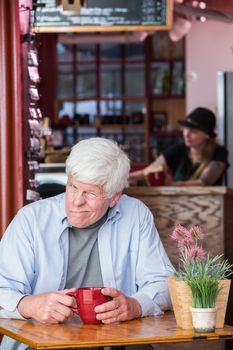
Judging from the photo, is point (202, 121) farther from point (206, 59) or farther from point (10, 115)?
point (206, 59)

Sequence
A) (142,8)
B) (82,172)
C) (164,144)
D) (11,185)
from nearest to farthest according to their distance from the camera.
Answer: (82,172) → (11,185) → (142,8) → (164,144)

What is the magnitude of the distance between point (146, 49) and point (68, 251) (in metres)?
11.0

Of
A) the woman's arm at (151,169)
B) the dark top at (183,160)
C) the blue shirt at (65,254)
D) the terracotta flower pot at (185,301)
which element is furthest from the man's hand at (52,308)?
the dark top at (183,160)

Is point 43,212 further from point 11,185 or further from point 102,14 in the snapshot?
point 102,14

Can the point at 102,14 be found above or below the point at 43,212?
above

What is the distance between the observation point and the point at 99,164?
323 cm

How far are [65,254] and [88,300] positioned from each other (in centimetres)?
43

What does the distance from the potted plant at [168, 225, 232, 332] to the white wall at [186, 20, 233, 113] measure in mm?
10057

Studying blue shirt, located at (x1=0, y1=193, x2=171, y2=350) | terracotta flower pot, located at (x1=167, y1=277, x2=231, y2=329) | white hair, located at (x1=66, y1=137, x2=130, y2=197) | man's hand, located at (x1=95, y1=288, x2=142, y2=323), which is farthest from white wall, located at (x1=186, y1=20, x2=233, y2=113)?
terracotta flower pot, located at (x1=167, y1=277, x2=231, y2=329)

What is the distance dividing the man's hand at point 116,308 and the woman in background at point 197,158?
356cm

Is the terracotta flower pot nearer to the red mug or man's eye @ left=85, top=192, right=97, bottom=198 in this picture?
the red mug

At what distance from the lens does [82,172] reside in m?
3.22

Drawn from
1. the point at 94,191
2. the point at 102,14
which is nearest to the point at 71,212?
the point at 94,191

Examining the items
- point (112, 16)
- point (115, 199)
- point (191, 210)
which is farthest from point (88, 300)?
point (112, 16)
